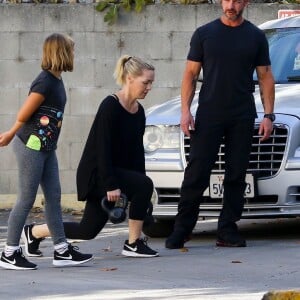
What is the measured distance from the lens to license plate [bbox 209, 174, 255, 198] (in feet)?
32.3

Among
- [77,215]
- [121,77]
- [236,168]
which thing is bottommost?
[77,215]

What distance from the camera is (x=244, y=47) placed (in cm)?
959

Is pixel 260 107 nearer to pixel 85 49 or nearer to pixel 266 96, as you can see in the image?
pixel 266 96

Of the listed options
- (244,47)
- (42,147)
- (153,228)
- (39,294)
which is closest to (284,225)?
(153,228)

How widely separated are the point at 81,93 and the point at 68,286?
5.88 metres

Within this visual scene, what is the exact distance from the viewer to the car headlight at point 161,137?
1011 centimetres

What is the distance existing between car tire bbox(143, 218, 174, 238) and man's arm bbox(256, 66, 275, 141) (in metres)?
1.30

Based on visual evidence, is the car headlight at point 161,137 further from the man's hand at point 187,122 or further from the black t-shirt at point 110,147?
the black t-shirt at point 110,147

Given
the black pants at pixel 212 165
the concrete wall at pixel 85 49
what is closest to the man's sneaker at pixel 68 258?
the black pants at pixel 212 165

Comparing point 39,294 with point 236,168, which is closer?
point 39,294

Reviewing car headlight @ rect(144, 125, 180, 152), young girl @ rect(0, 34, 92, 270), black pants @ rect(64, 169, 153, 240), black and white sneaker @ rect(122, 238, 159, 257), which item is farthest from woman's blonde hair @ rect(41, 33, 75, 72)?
car headlight @ rect(144, 125, 180, 152)

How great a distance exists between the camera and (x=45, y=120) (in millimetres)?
8750

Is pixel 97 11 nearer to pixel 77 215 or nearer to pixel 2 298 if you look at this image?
pixel 77 215

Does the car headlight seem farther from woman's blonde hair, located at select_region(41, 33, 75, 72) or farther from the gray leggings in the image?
woman's blonde hair, located at select_region(41, 33, 75, 72)
